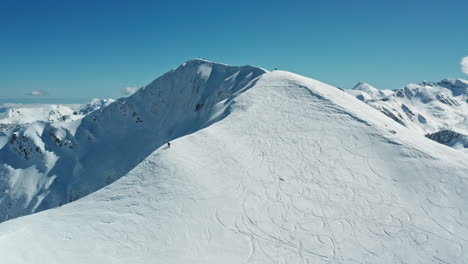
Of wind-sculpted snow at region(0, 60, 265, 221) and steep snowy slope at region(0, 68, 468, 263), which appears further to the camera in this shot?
wind-sculpted snow at region(0, 60, 265, 221)

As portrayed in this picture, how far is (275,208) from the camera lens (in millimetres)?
20438

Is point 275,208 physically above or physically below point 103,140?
above

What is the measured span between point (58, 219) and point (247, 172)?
1625 cm

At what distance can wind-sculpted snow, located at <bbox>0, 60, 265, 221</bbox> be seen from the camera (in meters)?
114

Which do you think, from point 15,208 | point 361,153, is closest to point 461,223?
point 361,153

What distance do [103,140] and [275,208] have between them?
5618 inches

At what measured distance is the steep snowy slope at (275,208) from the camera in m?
16.8

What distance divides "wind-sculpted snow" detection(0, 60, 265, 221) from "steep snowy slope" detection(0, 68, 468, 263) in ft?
237

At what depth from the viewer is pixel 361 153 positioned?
26578mm

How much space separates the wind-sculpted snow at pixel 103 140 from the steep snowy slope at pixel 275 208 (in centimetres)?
7217

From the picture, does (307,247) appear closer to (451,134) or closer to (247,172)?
(247,172)

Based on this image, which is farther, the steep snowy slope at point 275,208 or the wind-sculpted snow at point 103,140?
the wind-sculpted snow at point 103,140

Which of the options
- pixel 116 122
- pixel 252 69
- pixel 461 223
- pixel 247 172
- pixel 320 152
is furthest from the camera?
pixel 116 122

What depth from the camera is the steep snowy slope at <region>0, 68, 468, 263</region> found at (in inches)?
663
